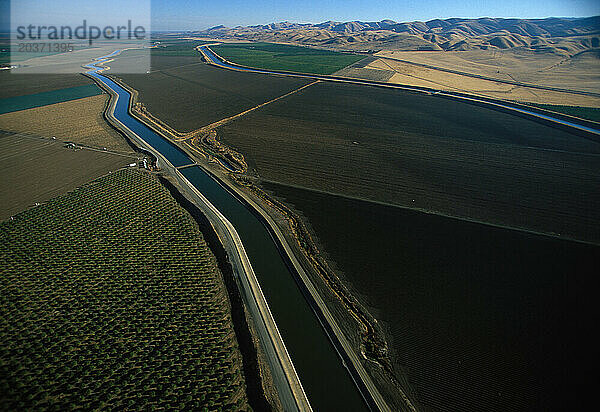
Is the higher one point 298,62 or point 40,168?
point 298,62

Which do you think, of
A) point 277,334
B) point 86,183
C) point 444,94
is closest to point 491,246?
Answer: point 277,334

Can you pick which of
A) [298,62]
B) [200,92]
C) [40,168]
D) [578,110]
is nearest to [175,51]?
[298,62]

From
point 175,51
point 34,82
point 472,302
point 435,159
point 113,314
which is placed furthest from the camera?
point 175,51

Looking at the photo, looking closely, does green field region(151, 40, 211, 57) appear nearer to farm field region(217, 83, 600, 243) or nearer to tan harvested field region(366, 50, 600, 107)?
→ tan harvested field region(366, 50, 600, 107)

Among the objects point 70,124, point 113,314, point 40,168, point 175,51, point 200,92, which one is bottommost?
point 113,314

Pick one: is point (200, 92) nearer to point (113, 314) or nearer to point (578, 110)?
point (113, 314)

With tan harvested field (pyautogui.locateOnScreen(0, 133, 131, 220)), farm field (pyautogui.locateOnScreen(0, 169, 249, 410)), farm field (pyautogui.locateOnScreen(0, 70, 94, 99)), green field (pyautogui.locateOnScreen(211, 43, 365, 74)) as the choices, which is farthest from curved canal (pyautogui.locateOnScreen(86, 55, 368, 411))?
green field (pyautogui.locateOnScreen(211, 43, 365, 74))
